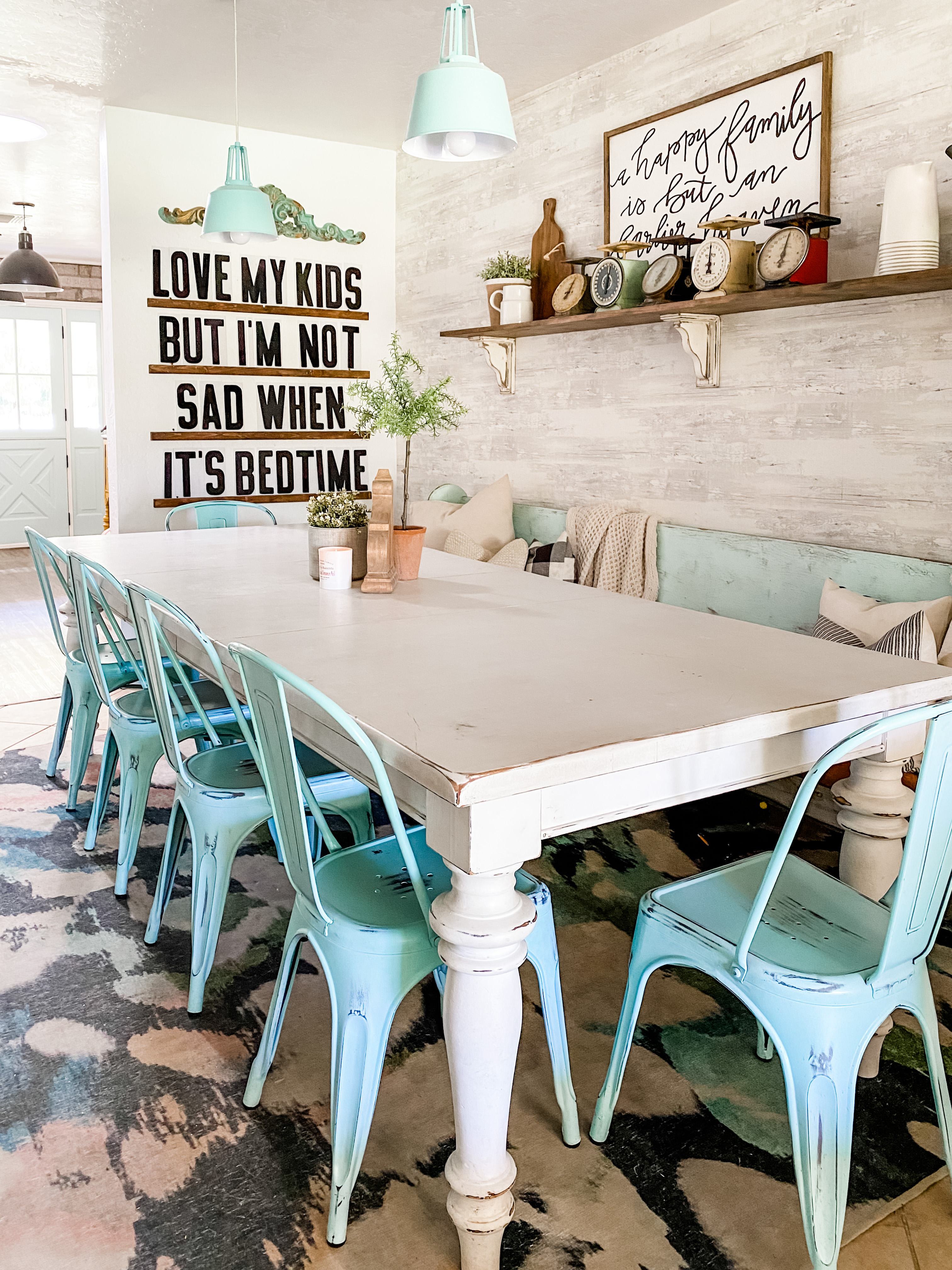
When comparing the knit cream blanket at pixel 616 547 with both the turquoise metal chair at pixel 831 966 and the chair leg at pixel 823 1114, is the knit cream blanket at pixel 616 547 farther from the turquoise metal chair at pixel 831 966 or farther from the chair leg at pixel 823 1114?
the chair leg at pixel 823 1114

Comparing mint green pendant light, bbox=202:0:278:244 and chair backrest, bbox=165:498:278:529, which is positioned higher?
mint green pendant light, bbox=202:0:278:244

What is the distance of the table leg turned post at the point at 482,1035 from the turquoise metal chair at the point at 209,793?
1.90ft

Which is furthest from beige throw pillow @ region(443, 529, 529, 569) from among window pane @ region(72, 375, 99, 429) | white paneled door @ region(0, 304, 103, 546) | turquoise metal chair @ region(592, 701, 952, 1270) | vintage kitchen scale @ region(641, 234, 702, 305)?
window pane @ region(72, 375, 99, 429)

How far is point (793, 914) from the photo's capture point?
1569 mm

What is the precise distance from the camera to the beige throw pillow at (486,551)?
408 centimetres

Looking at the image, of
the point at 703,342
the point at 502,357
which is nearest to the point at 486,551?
the point at 502,357

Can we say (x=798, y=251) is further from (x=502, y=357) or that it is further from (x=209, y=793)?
(x=209, y=793)

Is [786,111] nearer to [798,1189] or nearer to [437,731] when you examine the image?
[437,731]

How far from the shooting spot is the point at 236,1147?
1665 mm

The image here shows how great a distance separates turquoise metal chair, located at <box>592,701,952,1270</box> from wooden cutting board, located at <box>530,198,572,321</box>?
3122 millimetres

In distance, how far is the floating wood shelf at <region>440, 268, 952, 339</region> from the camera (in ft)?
8.71

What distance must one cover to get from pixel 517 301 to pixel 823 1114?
3.43 metres

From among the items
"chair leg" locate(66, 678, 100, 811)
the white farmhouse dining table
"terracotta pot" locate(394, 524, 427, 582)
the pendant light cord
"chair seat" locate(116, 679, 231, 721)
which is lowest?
"chair leg" locate(66, 678, 100, 811)

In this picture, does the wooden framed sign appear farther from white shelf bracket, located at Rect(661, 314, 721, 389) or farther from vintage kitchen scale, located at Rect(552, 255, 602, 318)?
white shelf bracket, located at Rect(661, 314, 721, 389)
